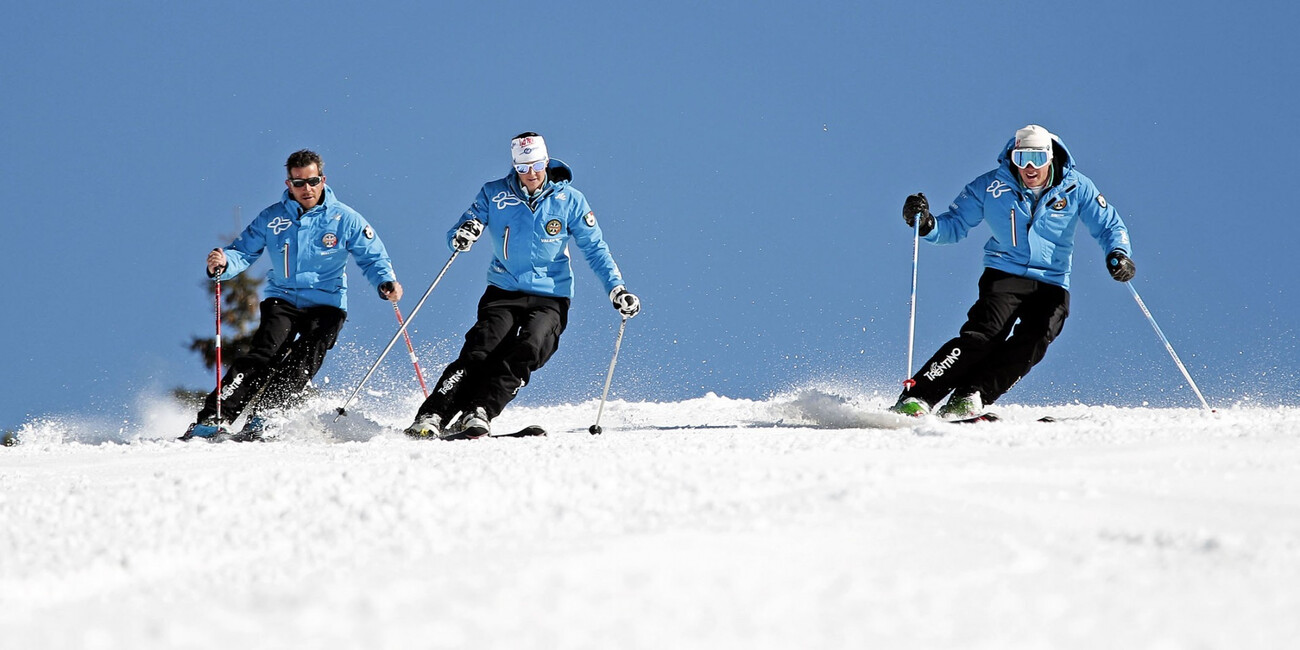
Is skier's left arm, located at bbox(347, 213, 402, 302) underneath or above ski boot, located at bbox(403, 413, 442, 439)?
above

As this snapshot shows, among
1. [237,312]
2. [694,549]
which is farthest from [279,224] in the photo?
[237,312]

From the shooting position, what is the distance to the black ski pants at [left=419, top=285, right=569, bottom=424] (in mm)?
7480

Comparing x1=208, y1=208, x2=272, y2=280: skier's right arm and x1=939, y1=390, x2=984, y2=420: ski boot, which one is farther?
x1=208, y1=208, x2=272, y2=280: skier's right arm

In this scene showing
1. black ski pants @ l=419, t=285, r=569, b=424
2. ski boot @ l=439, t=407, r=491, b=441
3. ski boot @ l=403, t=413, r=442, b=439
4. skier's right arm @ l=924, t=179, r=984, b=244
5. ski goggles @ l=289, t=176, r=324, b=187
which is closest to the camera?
ski boot @ l=439, t=407, r=491, b=441

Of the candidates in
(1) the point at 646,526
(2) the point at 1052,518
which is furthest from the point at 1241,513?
(1) the point at 646,526

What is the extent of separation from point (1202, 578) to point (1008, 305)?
226 inches

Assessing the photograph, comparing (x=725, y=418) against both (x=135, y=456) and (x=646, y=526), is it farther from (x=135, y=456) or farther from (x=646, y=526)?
(x=646, y=526)

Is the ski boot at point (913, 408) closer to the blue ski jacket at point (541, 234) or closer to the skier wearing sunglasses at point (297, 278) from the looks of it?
the blue ski jacket at point (541, 234)

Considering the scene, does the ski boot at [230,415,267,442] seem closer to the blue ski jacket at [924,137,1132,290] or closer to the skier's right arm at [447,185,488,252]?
the skier's right arm at [447,185,488,252]

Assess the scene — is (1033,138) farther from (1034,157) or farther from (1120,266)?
(1120,266)

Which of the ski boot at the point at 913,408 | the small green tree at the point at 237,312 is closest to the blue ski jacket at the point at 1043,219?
the ski boot at the point at 913,408

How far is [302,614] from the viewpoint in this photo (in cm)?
234

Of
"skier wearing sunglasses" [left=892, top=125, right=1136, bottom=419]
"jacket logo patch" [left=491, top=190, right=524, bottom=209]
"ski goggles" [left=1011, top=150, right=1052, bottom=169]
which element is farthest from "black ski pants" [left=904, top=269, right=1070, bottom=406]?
"jacket logo patch" [left=491, top=190, right=524, bottom=209]

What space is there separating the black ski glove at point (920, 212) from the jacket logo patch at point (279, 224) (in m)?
4.59
